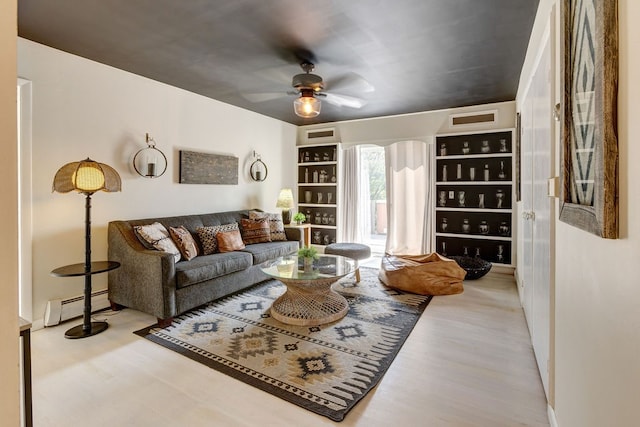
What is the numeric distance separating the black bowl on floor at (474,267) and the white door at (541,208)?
1.69 m

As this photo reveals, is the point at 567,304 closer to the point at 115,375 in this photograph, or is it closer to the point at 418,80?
the point at 115,375

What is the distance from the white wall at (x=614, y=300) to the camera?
74 centimetres

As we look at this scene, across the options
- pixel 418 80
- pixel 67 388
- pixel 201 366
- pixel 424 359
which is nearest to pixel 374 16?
pixel 418 80

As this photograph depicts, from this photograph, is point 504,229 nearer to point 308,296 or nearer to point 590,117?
point 308,296

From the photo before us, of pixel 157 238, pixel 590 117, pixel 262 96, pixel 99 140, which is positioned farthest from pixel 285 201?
pixel 590 117

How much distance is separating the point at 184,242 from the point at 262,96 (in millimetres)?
2264

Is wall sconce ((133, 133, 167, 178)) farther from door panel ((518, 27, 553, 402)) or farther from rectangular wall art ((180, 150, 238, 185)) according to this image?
door panel ((518, 27, 553, 402))

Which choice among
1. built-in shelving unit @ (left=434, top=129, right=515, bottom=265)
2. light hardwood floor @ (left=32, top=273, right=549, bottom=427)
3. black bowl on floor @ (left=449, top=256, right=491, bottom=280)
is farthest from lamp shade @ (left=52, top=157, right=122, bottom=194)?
built-in shelving unit @ (left=434, top=129, right=515, bottom=265)

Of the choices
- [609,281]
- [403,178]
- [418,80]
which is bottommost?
[609,281]

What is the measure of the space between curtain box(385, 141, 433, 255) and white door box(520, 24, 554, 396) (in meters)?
2.70

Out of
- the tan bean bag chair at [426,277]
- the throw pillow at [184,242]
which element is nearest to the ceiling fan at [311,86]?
the throw pillow at [184,242]

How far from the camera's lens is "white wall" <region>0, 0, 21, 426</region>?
25.5 inches

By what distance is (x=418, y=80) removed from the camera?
12.5 ft

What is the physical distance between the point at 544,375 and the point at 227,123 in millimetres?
4626
